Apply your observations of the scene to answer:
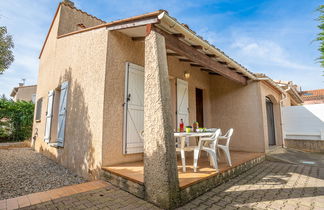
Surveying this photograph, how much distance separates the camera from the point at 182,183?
2.72 metres

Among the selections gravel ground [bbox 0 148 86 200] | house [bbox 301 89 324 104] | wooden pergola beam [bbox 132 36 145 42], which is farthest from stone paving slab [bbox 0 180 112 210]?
house [bbox 301 89 324 104]

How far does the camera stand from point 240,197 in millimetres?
2859

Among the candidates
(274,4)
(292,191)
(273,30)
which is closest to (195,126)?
(292,191)

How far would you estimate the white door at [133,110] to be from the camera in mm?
4145

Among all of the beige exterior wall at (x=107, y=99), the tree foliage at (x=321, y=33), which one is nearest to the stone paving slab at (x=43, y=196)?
the beige exterior wall at (x=107, y=99)

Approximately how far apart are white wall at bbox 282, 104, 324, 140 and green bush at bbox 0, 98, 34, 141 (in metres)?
16.2

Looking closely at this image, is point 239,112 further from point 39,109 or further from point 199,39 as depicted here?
point 39,109

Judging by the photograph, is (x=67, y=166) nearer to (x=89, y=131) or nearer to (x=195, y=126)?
(x=89, y=131)

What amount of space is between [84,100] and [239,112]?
19.3 ft

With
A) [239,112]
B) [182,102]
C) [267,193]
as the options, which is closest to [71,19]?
[182,102]

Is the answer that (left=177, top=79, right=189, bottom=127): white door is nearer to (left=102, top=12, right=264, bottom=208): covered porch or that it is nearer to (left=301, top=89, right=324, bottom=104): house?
(left=102, top=12, right=264, bottom=208): covered porch

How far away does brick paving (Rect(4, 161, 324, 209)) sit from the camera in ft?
8.26

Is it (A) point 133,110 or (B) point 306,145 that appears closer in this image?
(A) point 133,110

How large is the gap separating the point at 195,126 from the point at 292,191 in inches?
89.1
